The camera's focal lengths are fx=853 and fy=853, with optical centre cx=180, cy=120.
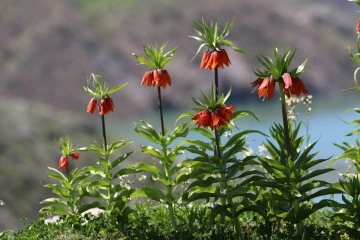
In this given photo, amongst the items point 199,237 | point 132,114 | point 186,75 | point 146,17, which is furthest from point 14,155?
point 146,17

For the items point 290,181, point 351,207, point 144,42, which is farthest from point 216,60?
point 144,42

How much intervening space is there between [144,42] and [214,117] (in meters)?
58.0

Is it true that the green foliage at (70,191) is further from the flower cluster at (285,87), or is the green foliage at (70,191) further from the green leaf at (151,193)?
the flower cluster at (285,87)

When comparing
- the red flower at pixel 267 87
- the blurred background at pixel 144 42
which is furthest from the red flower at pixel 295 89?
the blurred background at pixel 144 42

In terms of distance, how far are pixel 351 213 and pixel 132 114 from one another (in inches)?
1909

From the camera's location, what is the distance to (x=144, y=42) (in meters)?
63.8

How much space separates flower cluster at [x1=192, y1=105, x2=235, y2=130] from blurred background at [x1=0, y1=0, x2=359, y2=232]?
40429 millimetres

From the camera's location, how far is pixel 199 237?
680cm

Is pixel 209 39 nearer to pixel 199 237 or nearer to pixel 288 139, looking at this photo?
pixel 288 139

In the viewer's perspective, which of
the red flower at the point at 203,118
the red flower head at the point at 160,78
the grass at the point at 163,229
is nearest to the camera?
the red flower at the point at 203,118

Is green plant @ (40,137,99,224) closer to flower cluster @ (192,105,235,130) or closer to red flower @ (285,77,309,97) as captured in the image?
flower cluster @ (192,105,235,130)

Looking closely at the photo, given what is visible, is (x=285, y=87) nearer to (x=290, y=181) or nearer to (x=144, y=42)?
(x=290, y=181)

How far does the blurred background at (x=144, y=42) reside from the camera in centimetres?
5722

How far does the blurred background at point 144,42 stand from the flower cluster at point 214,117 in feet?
133
